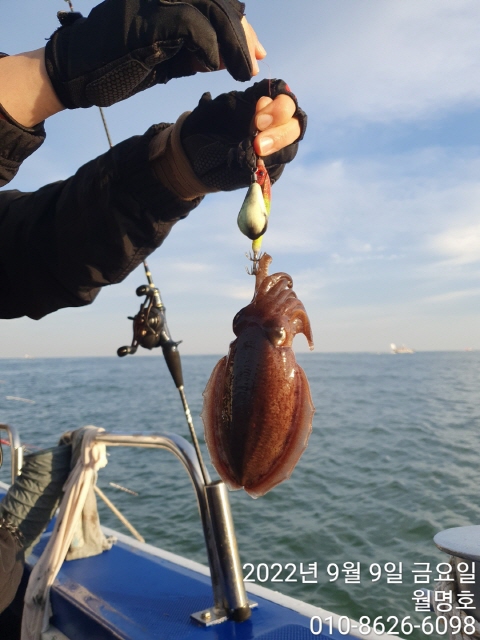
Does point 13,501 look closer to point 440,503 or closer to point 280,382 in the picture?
point 280,382

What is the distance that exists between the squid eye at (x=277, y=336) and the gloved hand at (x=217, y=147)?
69 cm

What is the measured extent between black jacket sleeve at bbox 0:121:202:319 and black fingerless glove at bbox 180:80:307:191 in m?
0.44

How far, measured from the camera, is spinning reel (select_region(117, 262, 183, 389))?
374cm

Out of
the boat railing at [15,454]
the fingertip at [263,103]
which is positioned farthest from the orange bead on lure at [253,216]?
the boat railing at [15,454]

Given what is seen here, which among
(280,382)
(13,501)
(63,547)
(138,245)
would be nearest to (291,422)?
(280,382)

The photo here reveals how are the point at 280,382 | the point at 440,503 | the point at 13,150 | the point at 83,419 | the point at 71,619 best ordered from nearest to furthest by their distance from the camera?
the point at 280,382
the point at 13,150
the point at 71,619
the point at 440,503
the point at 83,419

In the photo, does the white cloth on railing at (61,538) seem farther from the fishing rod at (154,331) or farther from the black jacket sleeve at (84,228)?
the black jacket sleeve at (84,228)

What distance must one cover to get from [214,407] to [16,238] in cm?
187

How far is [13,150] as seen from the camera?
236 centimetres

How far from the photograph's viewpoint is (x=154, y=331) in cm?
377

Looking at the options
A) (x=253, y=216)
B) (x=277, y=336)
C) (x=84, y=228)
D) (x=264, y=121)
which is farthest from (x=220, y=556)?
(x=264, y=121)

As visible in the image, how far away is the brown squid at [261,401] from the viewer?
210 cm

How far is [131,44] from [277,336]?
1.39 m

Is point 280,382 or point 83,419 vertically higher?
point 280,382
